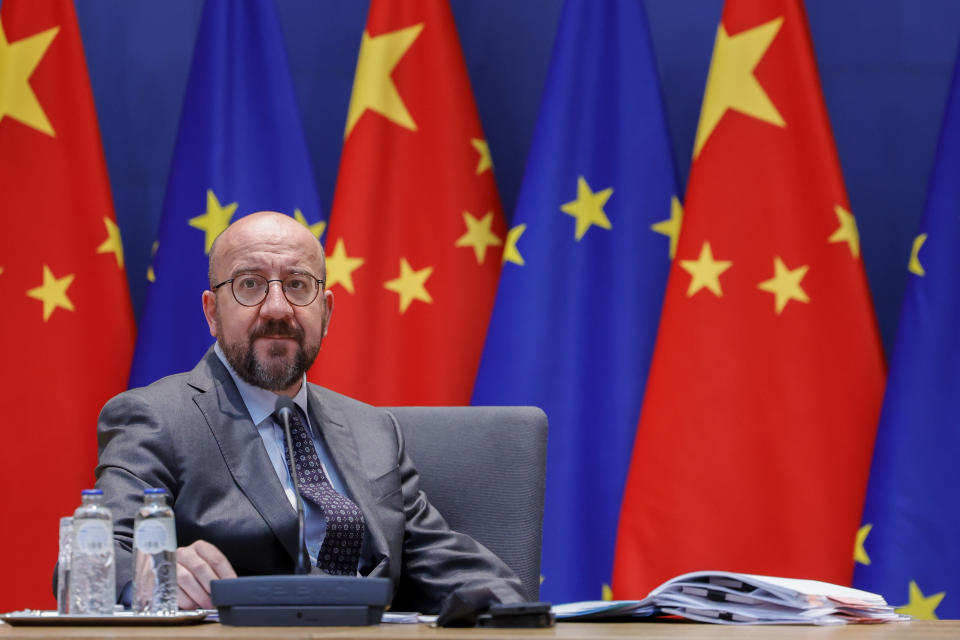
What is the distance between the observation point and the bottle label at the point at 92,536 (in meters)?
1.35

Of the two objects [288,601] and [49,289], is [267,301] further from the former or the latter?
[49,289]

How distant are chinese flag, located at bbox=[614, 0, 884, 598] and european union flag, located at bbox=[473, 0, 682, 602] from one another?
0.12 metres

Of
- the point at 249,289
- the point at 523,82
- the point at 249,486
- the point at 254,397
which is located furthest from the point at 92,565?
the point at 523,82

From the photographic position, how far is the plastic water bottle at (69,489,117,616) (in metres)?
1.34

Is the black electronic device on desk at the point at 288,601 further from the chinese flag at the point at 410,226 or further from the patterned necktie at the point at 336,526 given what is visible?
the chinese flag at the point at 410,226

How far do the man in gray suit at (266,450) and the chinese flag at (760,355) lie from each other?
914 millimetres

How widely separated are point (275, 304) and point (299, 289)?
0.06m

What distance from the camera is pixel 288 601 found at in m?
1.25

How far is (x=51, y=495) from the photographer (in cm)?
302

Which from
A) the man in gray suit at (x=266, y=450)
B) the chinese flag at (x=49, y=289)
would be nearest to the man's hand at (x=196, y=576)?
the man in gray suit at (x=266, y=450)

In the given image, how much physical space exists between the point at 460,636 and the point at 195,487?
2.82 ft

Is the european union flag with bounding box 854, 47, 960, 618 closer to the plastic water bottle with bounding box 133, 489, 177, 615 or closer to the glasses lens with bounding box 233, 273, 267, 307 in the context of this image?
the glasses lens with bounding box 233, 273, 267, 307

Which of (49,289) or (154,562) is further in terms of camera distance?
(49,289)

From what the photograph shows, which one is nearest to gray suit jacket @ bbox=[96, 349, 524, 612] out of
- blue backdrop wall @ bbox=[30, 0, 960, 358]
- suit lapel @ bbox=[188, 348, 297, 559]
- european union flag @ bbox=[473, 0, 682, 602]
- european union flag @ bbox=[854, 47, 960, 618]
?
suit lapel @ bbox=[188, 348, 297, 559]
